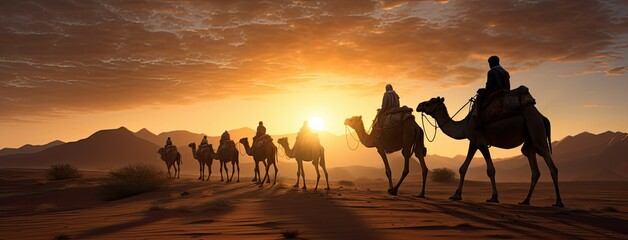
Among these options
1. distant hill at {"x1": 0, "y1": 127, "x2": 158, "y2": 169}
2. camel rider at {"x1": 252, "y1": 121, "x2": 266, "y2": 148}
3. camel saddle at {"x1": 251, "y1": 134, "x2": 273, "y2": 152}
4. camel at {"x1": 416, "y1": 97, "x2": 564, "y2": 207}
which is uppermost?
distant hill at {"x1": 0, "y1": 127, "x2": 158, "y2": 169}

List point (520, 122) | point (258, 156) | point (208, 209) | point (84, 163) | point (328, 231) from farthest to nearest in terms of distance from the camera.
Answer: point (84, 163) < point (258, 156) < point (520, 122) < point (208, 209) < point (328, 231)

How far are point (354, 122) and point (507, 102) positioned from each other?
20.2ft

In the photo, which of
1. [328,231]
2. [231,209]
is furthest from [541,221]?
[231,209]

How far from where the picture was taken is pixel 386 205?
34.7 ft

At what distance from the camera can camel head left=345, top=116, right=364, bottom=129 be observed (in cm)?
1681

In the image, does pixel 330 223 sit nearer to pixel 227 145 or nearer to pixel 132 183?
pixel 132 183

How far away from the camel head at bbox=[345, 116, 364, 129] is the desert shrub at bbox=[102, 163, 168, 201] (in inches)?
330

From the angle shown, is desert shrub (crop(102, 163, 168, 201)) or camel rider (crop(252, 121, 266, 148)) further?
camel rider (crop(252, 121, 266, 148))

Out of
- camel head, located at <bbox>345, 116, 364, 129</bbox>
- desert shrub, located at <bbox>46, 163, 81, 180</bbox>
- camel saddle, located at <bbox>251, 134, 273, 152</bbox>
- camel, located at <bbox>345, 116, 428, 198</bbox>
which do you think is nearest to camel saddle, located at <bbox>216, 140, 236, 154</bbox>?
camel saddle, located at <bbox>251, 134, 273, 152</bbox>

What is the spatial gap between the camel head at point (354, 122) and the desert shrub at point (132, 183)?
27.5 feet

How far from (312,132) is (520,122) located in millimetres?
9536

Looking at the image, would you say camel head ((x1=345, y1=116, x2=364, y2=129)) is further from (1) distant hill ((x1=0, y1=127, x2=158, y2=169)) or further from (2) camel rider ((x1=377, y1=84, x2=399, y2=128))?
(1) distant hill ((x1=0, y1=127, x2=158, y2=169))

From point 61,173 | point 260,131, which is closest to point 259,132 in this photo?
point 260,131

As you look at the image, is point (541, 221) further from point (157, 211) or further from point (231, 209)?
point (157, 211)
